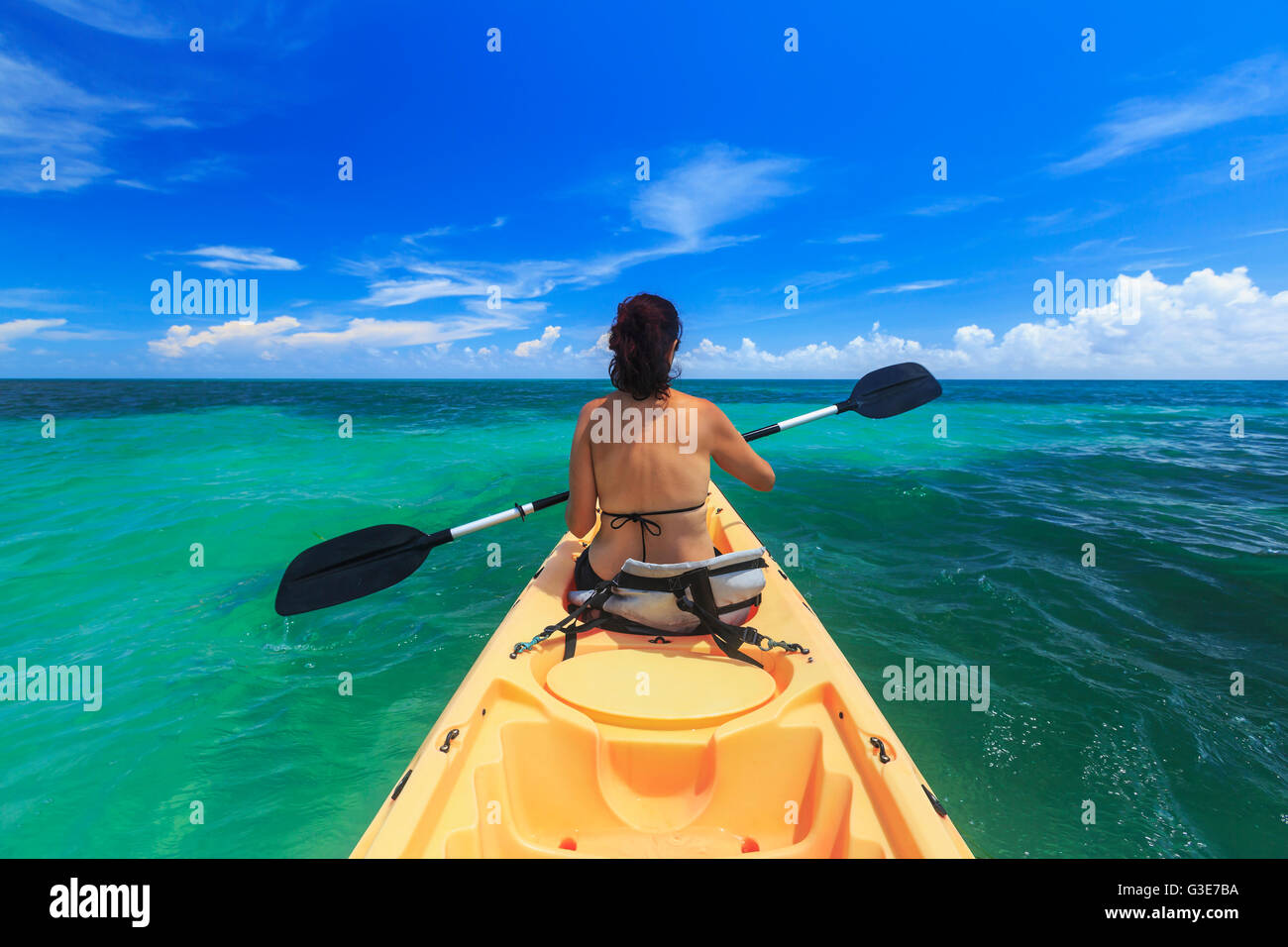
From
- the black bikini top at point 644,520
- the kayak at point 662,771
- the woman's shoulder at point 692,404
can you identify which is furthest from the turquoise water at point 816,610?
the woman's shoulder at point 692,404

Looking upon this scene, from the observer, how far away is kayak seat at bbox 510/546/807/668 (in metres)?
2.97

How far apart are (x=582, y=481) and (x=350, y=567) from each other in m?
2.28

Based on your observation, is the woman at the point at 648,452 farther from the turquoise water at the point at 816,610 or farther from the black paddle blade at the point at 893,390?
the black paddle blade at the point at 893,390

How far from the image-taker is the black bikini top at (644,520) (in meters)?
3.02

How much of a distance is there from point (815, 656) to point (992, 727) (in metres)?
2.29

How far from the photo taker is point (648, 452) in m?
2.88

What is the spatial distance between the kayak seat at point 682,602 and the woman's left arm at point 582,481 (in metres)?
0.37

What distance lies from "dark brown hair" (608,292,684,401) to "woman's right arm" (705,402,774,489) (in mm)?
367

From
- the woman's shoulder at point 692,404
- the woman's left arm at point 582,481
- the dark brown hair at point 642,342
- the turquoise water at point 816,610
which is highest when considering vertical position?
the dark brown hair at point 642,342

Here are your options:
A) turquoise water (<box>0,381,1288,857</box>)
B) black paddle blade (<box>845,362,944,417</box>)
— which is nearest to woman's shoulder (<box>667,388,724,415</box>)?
turquoise water (<box>0,381,1288,857</box>)

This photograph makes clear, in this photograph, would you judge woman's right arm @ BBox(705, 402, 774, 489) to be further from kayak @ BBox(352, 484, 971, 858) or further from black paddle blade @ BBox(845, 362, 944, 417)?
black paddle blade @ BBox(845, 362, 944, 417)
